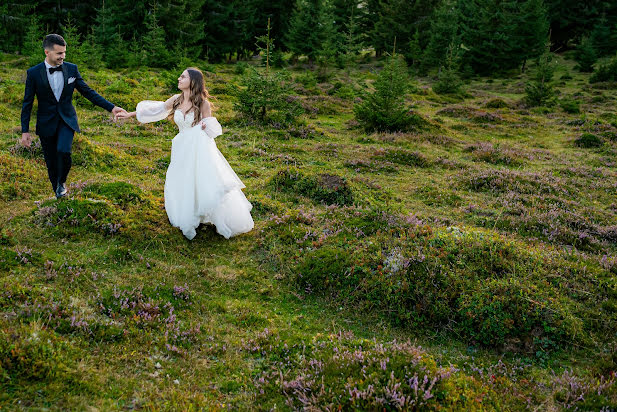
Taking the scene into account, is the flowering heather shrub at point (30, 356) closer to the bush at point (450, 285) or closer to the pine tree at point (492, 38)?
the bush at point (450, 285)

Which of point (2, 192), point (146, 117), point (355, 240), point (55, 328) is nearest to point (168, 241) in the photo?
point (146, 117)

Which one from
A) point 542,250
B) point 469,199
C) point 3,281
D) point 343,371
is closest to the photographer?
point 343,371

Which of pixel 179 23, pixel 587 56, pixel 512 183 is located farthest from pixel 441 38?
pixel 512 183

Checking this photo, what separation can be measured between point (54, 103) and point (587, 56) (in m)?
54.6

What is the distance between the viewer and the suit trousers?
7.98 meters

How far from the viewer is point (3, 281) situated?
18.6 feet

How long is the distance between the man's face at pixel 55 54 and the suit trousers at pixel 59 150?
1.07 meters

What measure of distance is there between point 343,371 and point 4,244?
6.11m

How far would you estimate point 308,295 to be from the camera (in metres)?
6.80

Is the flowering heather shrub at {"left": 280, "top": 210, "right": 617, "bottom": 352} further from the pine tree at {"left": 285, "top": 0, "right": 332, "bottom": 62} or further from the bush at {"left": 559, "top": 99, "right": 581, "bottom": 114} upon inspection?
the pine tree at {"left": 285, "top": 0, "right": 332, "bottom": 62}

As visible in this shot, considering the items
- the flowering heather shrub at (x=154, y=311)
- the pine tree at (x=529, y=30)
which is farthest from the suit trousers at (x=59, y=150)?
the pine tree at (x=529, y=30)

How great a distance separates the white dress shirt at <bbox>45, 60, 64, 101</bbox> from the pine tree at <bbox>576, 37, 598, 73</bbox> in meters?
54.1

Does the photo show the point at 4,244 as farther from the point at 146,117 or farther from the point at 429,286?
the point at 429,286

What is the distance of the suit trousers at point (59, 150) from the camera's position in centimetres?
798
